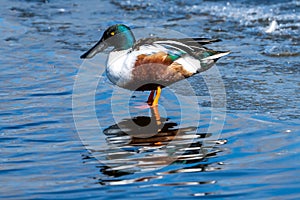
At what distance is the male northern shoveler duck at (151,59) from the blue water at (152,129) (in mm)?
298

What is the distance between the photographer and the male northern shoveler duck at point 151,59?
235 inches

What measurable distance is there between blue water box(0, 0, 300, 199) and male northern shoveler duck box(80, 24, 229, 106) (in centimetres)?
30

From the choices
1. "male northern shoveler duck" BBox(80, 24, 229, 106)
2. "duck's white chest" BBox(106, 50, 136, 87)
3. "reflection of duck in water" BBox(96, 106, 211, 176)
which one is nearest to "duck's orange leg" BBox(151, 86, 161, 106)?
"male northern shoveler duck" BBox(80, 24, 229, 106)

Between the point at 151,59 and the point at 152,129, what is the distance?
687 millimetres

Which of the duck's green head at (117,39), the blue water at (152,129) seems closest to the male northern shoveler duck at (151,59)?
the duck's green head at (117,39)

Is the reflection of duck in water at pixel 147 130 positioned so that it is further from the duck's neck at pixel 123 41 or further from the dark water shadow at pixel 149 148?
the duck's neck at pixel 123 41

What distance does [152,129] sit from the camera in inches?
224

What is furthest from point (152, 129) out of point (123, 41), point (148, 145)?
point (123, 41)

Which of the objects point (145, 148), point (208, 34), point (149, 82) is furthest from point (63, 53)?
point (145, 148)

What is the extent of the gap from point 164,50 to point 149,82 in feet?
1.06

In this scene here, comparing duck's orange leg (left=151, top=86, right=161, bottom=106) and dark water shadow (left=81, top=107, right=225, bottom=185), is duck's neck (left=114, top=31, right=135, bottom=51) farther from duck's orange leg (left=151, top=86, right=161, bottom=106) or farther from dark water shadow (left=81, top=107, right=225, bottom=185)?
dark water shadow (left=81, top=107, right=225, bottom=185)

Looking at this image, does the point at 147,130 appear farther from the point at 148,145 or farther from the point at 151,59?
the point at 151,59

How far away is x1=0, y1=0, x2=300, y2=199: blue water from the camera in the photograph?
4.38 meters

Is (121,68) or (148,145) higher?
(121,68)
